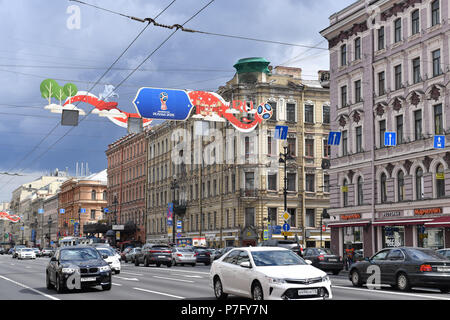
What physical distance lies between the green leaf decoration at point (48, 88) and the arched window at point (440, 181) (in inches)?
825

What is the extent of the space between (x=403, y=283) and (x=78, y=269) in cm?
989

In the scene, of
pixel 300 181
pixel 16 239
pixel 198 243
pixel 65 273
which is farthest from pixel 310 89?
pixel 16 239

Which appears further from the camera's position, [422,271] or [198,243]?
[198,243]

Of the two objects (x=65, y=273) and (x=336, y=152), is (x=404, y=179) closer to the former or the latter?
(x=336, y=152)

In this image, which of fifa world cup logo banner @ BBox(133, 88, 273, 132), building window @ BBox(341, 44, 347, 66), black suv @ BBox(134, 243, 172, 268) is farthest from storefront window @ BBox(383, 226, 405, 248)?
fifa world cup logo banner @ BBox(133, 88, 273, 132)

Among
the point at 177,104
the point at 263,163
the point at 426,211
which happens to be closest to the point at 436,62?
the point at 426,211

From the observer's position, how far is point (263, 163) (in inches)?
2386

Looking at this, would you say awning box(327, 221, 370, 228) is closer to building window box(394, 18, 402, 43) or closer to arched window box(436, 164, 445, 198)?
arched window box(436, 164, 445, 198)

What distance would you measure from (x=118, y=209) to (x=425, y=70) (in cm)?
7009

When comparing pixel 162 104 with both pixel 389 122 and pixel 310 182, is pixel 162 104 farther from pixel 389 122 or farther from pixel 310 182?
pixel 310 182

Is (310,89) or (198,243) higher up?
(310,89)

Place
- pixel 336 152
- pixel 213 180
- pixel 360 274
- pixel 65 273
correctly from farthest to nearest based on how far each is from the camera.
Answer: pixel 213 180 → pixel 336 152 → pixel 360 274 → pixel 65 273

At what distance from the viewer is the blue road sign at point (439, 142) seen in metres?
33.3

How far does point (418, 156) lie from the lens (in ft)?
122
